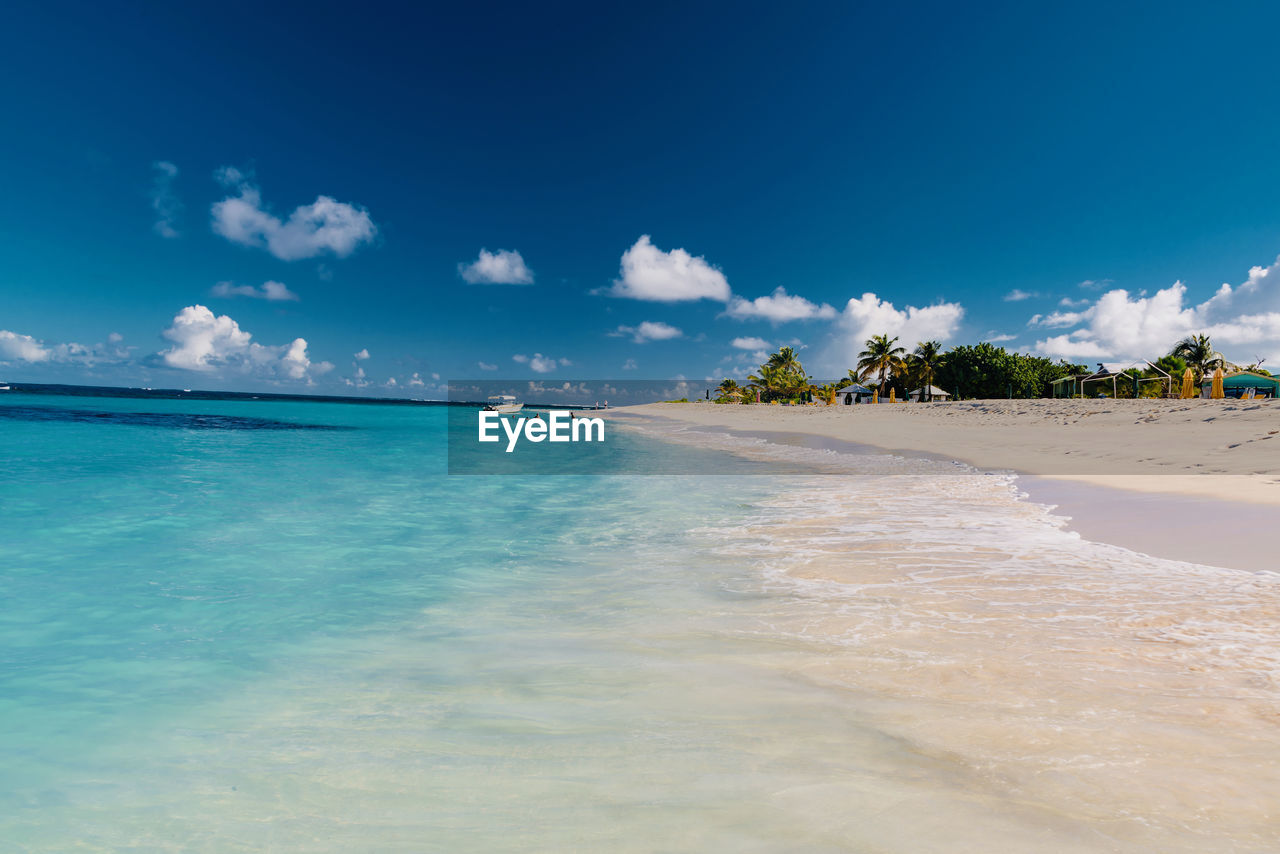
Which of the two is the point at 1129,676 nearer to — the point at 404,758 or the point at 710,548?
the point at 404,758

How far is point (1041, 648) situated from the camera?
4.06m

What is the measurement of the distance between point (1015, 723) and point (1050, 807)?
0.73m

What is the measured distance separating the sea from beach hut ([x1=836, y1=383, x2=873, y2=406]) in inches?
2574

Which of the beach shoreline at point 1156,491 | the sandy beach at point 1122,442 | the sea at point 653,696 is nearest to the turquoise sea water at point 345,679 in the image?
the sea at point 653,696

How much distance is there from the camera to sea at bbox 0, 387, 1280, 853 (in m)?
2.52

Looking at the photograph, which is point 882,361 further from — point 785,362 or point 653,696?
point 653,696

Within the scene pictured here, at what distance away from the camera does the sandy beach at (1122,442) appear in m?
11.6

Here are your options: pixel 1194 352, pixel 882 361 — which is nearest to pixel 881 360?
pixel 882 361

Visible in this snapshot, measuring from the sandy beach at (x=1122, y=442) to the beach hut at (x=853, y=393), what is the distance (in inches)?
1471

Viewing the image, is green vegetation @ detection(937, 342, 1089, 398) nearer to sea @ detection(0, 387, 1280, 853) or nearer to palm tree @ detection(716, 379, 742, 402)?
palm tree @ detection(716, 379, 742, 402)

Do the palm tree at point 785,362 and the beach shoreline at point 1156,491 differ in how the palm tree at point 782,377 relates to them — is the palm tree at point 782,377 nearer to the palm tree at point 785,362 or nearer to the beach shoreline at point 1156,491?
the palm tree at point 785,362

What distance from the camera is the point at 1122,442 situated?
17234mm

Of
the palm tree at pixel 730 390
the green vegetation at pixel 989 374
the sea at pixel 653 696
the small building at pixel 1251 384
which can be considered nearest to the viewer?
the sea at pixel 653 696

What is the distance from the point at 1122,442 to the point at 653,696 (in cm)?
1952
